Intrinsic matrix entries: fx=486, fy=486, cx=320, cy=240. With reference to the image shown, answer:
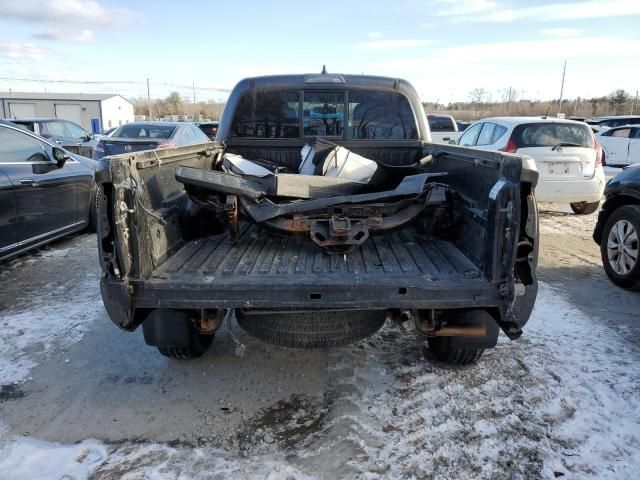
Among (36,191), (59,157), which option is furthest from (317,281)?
(59,157)

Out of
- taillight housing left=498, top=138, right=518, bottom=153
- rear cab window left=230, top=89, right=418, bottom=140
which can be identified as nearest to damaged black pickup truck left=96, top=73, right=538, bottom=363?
rear cab window left=230, top=89, right=418, bottom=140

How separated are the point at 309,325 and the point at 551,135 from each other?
283 inches

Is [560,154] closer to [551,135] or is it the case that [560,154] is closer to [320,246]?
[551,135]

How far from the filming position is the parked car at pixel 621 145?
51.5 ft

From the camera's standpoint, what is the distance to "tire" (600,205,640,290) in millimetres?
5164

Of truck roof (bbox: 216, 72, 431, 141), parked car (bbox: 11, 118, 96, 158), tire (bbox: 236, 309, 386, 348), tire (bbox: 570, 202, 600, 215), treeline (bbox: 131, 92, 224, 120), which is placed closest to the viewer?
tire (bbox: 236, 309, 386, 348)

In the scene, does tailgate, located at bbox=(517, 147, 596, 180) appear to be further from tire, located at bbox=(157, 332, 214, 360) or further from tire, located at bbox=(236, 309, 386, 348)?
tire, located at bbox=(157, 332, 214, 360)

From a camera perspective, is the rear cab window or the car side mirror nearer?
the rear cab window

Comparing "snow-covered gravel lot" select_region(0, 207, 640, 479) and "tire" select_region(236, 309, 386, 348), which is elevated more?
"tire" select_region(236, 309, 386, 348)

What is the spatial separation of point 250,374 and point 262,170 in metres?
1.75

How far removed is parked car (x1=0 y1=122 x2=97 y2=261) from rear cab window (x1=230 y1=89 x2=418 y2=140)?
8.45 ft

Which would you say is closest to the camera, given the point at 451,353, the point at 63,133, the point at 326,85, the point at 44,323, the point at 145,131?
the point at 451,353

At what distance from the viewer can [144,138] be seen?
11.3 meters

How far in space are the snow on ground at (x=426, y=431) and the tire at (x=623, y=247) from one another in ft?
5.49
